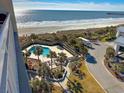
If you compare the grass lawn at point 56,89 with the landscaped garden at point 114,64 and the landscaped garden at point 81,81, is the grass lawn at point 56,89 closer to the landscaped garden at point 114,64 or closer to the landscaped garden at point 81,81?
the landscaped garden at point 81,81

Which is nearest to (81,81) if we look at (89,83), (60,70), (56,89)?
(89,83)

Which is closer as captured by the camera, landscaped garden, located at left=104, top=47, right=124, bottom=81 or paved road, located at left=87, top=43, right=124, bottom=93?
paved road, located at left=87, top=43, right=124, bottom=93

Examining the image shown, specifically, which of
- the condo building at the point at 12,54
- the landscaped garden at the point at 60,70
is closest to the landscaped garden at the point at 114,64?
the landscaped garden at the point at 60,70

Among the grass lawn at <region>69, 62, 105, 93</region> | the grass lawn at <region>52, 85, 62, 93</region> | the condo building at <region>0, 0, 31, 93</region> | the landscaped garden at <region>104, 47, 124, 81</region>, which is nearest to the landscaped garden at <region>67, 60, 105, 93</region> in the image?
the grass lawn at <region>69, 62, 105, 93</region>

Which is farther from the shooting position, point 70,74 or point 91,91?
point 70,74

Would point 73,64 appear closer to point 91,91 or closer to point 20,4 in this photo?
point 91,91

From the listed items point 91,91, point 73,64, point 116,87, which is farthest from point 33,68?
point 116,87

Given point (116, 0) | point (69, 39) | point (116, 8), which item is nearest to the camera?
point (69, 39)

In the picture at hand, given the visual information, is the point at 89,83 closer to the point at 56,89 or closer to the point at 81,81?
the point at 81,81

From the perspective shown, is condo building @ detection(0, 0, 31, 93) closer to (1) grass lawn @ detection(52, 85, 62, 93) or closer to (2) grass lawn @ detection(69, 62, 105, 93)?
(1) grass lawn @ detection(52, 85, 62, 93)
